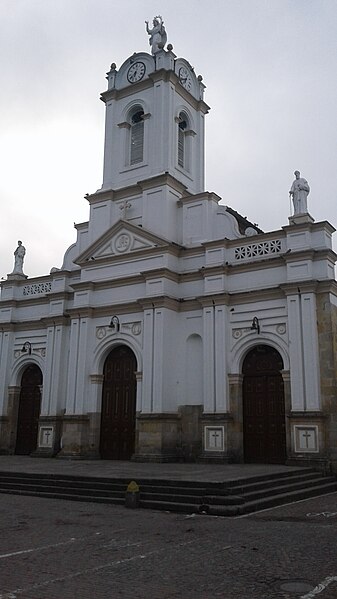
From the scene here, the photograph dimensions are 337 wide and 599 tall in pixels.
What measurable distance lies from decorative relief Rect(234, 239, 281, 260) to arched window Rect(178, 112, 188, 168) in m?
6.25

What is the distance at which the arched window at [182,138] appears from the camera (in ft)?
83.0

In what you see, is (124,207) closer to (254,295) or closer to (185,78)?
(185,78)

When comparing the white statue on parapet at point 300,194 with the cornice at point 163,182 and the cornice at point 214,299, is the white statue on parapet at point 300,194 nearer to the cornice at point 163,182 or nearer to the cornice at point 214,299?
the cornice at point 214,299

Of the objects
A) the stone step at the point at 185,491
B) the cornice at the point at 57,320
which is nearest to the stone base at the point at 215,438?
→ the stone step at the point at 185,491

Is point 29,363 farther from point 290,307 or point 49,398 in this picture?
point 290,307

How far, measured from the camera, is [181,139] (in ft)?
84.8

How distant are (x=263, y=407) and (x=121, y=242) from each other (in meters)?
8.96

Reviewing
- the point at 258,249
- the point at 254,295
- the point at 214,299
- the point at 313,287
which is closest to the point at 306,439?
the point at 313,287

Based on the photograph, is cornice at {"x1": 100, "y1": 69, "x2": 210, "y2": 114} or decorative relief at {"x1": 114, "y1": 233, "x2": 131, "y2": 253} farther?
cornice at {"x1": 100, "y1": 69, "x2": 210, "y2": 114}

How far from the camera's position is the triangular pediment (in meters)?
22.5

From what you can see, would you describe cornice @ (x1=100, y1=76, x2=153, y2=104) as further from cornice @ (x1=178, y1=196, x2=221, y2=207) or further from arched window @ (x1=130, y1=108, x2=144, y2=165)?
cornice @ (x1=178, y1=196, x2=221, y2=207)

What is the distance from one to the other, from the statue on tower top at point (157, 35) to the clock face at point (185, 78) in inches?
54.3

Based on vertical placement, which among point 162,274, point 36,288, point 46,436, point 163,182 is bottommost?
point 46,436

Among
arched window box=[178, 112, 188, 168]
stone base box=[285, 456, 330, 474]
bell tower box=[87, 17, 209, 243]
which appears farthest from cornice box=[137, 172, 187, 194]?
stone base box=[285, 456, 330, 474]
